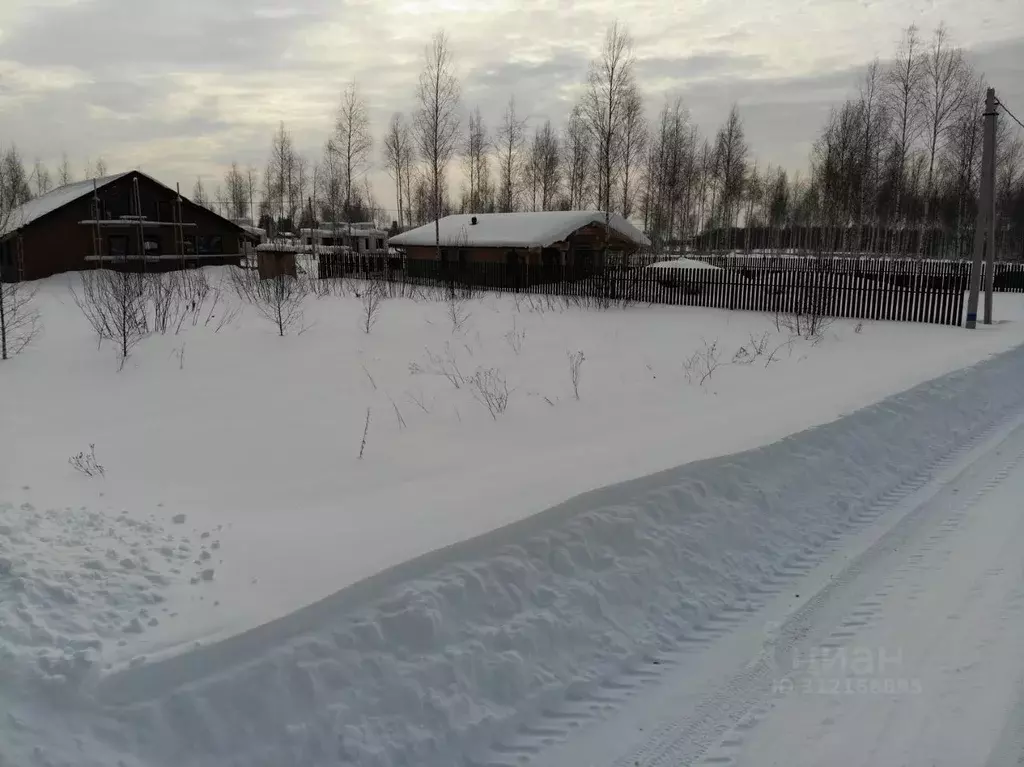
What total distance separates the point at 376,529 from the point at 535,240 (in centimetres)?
2485

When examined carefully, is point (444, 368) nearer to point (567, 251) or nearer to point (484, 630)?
point (484, 630)

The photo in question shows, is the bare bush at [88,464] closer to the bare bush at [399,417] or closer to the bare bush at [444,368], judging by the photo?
the bare bush at [399,417]

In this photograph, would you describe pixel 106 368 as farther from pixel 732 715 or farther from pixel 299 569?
pixel 732 715

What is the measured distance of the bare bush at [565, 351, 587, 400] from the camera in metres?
9.56

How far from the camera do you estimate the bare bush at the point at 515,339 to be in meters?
13.0

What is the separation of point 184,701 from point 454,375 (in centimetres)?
778

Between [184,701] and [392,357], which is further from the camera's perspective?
[392,357]

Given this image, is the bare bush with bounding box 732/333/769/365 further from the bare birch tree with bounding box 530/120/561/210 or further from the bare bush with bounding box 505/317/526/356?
the bare birch tree with bounding box 530/120/561/210

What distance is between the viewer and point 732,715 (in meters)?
3.44

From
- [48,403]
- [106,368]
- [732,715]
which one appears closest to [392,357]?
[106,368]

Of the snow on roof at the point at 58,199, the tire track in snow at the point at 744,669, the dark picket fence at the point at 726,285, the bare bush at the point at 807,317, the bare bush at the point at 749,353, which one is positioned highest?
the snow on roof at the point at 58,199

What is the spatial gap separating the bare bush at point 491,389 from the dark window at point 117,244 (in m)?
27.8

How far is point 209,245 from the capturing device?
36.0 meters

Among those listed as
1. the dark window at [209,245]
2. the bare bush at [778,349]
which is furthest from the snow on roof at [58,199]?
the bare bush at [778,349]
